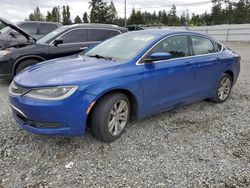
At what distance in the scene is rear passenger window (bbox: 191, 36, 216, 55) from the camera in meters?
4.48

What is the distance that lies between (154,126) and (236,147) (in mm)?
1221

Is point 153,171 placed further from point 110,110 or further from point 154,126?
point 154,126

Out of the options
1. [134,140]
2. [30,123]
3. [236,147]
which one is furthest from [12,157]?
[236,147]

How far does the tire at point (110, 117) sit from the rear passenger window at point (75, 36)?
409cm

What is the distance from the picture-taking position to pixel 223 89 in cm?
521

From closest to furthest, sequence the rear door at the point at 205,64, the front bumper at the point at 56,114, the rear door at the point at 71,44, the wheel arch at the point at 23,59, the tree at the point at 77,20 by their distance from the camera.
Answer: the front bumper at the point at 56,114
the rear door at the point at 205,64
the wheel arch at the point at 23,59
the rear door at the point at 71,44
the tree at the point at 77,20

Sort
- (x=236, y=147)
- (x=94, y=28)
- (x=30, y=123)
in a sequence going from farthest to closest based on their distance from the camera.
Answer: (x=94, y=28)
(x=236, y=147)
(x=30, y=123)

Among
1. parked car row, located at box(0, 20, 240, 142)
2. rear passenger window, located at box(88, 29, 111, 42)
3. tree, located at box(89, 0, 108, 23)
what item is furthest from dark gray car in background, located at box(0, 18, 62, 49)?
tree, located at box(89, 0, 108, 23)

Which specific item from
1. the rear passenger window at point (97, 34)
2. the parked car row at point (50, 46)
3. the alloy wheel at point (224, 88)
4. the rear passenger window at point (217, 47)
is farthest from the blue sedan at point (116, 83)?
the rear passenger window at point (97, 34)

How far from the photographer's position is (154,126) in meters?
3.93

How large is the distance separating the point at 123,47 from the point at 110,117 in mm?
1271

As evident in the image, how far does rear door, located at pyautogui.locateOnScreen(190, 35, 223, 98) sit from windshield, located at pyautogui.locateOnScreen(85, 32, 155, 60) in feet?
3.31

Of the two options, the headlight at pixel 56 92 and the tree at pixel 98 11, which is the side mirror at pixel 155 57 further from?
the tree at pixel 98 11

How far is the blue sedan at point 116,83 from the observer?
2875mm
